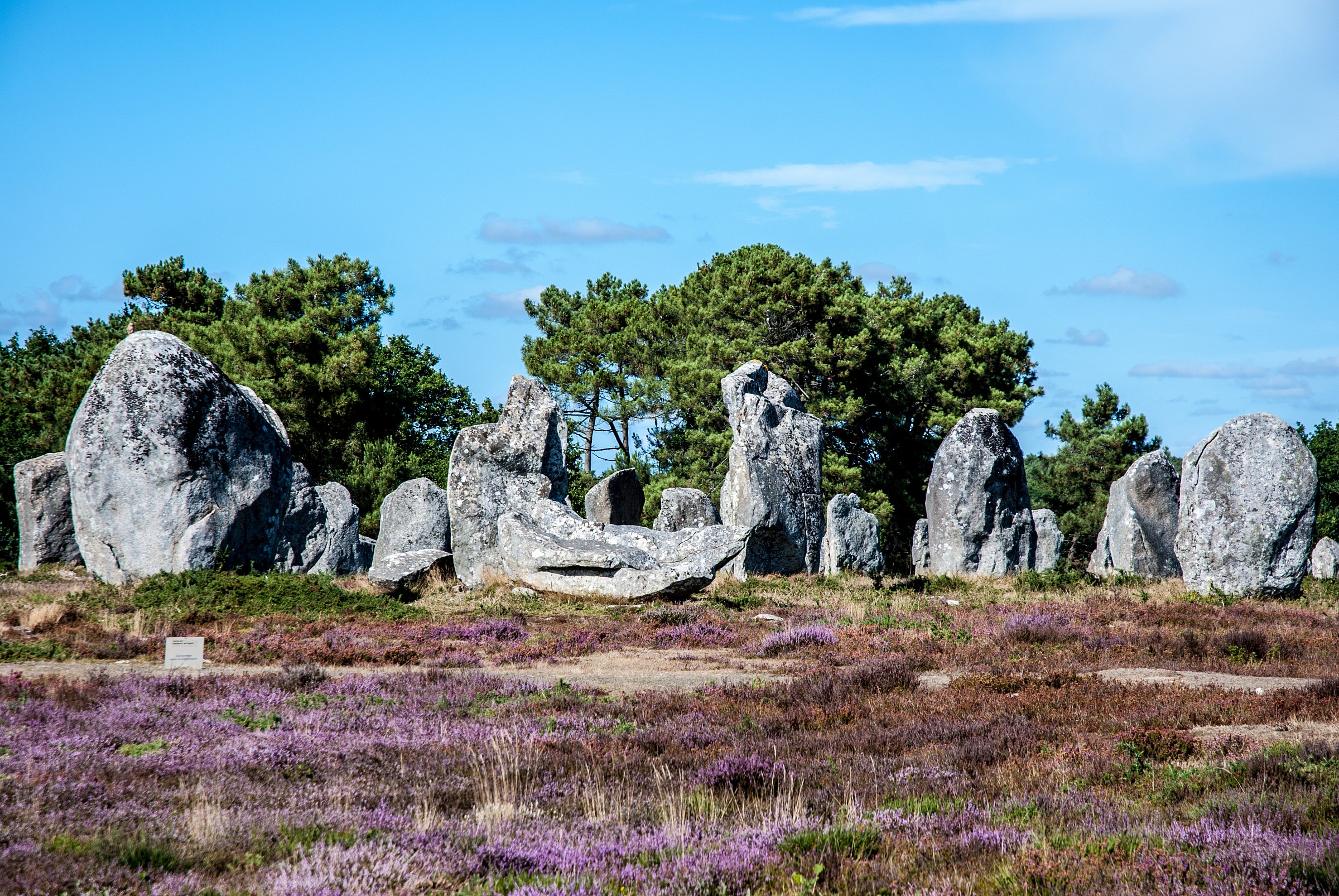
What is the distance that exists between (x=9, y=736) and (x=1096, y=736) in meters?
8.64

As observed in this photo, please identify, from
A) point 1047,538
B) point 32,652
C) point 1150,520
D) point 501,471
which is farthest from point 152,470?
point 1047,538

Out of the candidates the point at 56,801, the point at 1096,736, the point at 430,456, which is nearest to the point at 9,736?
the point at 56,801

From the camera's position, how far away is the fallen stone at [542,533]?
19547 millimetres

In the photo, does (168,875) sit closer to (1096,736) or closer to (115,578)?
(1096,736)

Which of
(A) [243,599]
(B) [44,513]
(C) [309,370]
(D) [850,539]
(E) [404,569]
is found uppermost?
(C) [309,370]

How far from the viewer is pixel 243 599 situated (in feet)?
56.1

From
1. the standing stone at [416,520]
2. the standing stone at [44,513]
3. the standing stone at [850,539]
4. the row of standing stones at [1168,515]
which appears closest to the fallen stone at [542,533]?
the standing stone at [416,520]

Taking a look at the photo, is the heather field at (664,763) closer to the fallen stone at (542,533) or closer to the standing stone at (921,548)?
the fallen stone at (542,533)

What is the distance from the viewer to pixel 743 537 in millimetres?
19609

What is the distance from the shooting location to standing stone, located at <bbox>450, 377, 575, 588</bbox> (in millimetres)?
23578

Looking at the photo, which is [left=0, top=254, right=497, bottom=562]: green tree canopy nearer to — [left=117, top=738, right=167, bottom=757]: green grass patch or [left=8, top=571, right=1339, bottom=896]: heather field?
[left=8, top=571, right=1339, bottom=896]: heather field

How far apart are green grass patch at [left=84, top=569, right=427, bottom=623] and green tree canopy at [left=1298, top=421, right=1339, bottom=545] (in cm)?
4466

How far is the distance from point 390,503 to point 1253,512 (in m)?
21.6

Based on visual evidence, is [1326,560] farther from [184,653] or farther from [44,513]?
[44,513]
